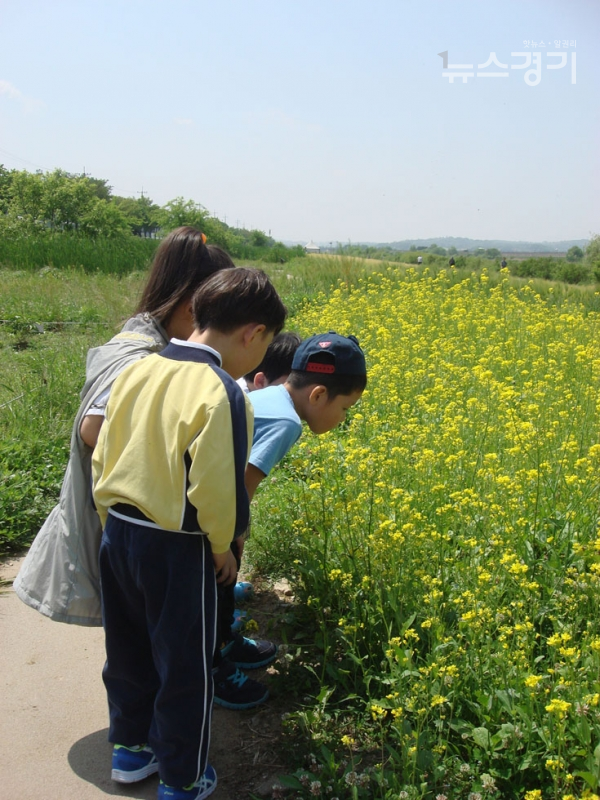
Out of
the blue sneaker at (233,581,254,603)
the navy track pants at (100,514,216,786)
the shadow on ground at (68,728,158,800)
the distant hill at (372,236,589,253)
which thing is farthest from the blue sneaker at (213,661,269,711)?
the distant hill at (372,236,589,253)

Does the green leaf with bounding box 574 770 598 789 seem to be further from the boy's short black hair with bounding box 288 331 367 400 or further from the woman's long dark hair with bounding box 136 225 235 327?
the woman's long dark hair with bounding box 136 225 235 327

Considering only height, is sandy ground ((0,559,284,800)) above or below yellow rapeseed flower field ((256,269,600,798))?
below

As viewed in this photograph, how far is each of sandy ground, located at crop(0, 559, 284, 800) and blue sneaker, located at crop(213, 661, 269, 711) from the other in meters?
0.03

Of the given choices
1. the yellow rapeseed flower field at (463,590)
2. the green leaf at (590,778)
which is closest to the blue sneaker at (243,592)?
the yellow rapeseed flower field at (463,590)

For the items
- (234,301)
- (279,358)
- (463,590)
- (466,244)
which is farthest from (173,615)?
(466,244)

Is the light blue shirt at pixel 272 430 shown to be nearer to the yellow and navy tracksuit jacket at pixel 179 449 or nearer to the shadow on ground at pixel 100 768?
the yellow and navy tracksuit jacket at pixel 179 449

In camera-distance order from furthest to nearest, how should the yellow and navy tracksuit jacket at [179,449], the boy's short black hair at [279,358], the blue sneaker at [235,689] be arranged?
1. the boy's short black hair at [279,358]
2. the blue sneaker at [235,689]
3. the yellow and navy tracksuit jacket at [179,449]

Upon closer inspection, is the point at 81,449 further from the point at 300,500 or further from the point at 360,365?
the point at 300,500

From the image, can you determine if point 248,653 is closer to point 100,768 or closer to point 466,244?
point 100,768

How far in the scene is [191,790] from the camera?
2.05 metres

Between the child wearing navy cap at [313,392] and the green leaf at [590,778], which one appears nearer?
the green leaf at [590,778]

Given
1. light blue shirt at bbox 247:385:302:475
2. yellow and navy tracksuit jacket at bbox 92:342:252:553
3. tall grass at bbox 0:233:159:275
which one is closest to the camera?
yellow and navy tracksuit jacket at bbox 92:342:252:553

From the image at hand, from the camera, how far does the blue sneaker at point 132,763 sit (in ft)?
7.18

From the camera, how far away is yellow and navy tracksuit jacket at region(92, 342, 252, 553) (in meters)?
1.82
